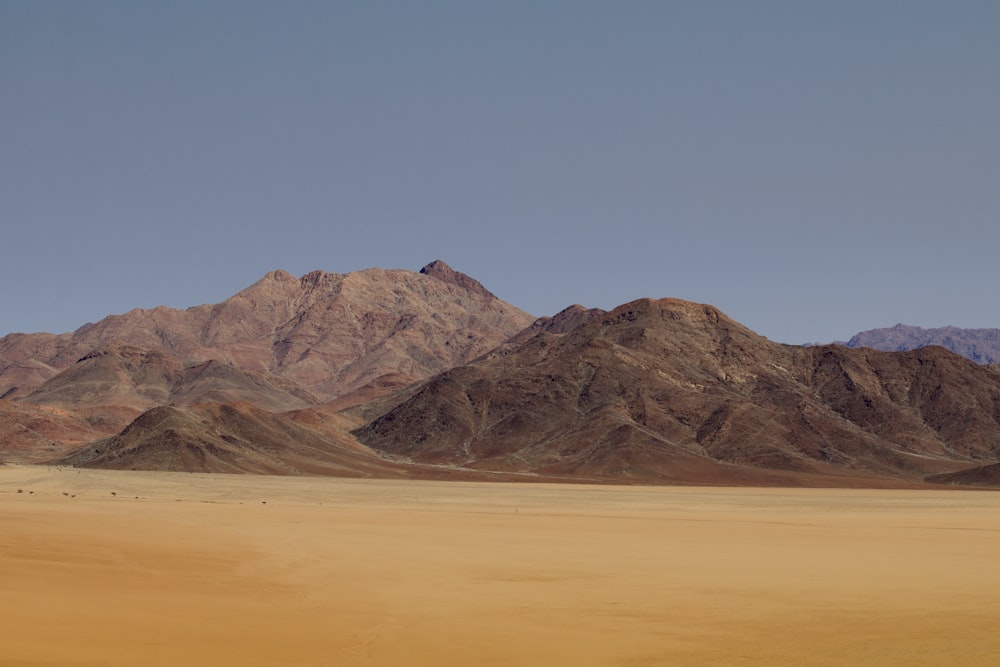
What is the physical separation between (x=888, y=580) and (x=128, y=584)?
1927 centimetres

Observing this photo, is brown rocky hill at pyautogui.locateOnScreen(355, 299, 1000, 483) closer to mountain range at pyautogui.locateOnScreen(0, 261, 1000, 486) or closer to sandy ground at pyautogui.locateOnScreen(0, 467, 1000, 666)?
mountain range at pyautogui.locateOnScreen(0, 261, 1000, 486)

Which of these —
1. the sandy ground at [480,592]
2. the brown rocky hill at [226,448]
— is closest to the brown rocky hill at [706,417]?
the brown rocky hill at [226,448]

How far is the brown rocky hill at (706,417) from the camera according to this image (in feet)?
500

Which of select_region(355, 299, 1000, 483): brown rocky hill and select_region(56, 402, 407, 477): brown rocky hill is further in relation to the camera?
select_region(355, 299, 1000, 483): brown rocky hill

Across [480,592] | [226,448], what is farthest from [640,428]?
[480,592]

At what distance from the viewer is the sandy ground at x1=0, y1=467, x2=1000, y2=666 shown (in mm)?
16203

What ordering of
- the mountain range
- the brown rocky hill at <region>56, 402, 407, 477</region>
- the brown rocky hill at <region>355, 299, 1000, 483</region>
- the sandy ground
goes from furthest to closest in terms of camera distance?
the brown rocky hill at <region>355, 299, 1000, 483</region>, the mountain range, the brown rocky hill at <region>56, 402, 407, 477</region>, the sandy ground

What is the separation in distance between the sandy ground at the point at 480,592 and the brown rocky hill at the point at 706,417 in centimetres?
10304

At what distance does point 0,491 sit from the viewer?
73000 mm

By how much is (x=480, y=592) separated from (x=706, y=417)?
492 feet

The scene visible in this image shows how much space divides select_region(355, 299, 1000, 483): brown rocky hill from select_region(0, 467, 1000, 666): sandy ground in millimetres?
103036

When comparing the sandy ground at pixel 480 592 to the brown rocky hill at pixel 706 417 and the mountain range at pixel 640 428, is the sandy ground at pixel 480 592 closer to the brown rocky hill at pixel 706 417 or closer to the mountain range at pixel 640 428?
the mountain range at pixel 640 428

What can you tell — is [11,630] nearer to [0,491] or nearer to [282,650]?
[282,650]

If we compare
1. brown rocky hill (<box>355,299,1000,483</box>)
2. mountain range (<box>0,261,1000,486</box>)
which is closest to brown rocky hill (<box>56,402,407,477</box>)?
mountain range (<box>0,261,1000,486</box>)
